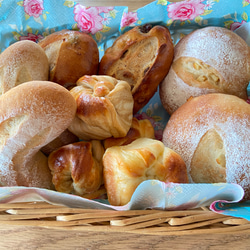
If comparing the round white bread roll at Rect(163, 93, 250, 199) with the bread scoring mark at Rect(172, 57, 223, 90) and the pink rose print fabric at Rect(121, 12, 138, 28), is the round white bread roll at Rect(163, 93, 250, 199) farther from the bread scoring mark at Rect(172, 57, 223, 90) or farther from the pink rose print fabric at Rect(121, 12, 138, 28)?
the pink rose print fabric at Rect(121, 12, 138, 28)

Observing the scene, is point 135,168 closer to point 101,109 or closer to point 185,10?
point 101,109

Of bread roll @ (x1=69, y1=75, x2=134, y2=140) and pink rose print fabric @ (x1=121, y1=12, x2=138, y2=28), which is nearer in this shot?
bread roll @ (x1=69, y1=75, x2=134, y2=140)

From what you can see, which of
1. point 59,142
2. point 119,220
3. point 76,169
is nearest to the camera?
point 119,220

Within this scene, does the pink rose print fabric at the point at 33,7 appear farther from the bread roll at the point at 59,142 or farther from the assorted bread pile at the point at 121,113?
the bread roll at the point at 59,142

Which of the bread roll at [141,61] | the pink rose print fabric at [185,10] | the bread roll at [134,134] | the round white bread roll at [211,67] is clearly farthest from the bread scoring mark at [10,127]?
the pink rose print fabric at [185,10]

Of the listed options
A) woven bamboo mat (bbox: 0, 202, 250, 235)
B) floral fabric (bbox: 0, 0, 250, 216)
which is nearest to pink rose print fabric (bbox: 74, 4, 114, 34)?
floral fabric (bbox: 0, 0, 250, 216)

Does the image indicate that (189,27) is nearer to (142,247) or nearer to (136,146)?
(136,146)

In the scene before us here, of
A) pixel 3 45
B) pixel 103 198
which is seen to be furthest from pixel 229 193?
pixel 3 45

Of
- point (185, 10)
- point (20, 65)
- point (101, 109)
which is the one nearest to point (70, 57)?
point (20, 65)
